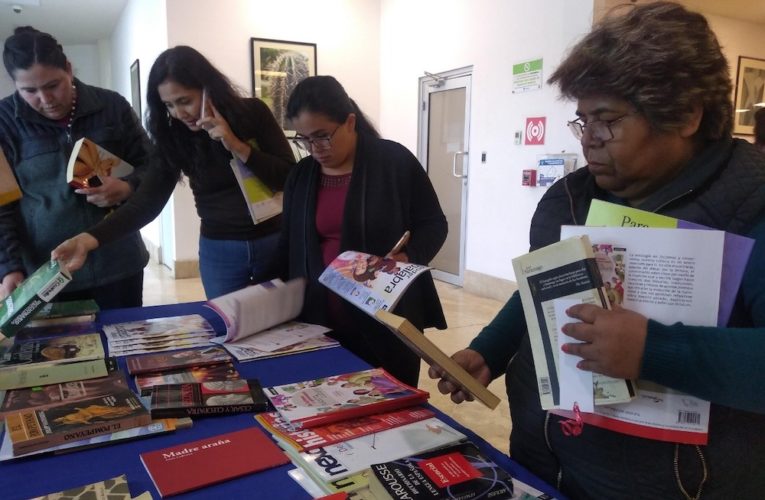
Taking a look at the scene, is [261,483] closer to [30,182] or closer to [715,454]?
[715,454]

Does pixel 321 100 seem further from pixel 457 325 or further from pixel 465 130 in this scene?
pixel 465 130

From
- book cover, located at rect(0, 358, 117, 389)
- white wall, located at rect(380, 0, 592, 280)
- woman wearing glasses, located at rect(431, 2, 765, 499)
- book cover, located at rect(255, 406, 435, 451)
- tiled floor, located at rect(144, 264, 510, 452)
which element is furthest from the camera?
white wall, located at rect(380, 0, 592, 280)

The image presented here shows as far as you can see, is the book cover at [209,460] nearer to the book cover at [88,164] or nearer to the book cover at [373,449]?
the book cover at [373,449]

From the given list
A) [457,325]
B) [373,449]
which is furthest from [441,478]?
[457,325]

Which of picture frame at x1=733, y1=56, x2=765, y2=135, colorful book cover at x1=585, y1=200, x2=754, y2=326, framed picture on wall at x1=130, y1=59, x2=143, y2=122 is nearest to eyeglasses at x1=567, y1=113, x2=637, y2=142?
colorful book cover at x1=585, y1=200, x2=754, y2=326

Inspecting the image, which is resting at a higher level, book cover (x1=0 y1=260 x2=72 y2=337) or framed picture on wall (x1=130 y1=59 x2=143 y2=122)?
framed picture on wall (x1=130 y1=59 x2=143 y2=122)

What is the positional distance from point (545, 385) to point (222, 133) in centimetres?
131

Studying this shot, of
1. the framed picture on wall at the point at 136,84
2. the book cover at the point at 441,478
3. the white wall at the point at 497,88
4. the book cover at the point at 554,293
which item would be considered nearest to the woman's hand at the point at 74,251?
the book cover at the point at 441,478

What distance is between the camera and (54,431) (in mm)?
900

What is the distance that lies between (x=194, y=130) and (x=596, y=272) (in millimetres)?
1475

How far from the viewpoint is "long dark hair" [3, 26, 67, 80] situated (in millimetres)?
1618

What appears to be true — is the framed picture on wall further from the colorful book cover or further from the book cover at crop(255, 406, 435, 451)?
the colorful book cover

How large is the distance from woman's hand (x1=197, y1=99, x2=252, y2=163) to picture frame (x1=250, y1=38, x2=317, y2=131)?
11.5ft

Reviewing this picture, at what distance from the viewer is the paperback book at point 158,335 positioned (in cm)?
137
